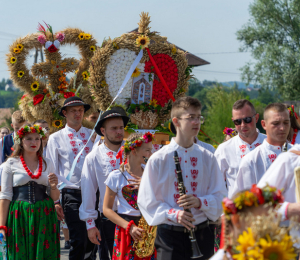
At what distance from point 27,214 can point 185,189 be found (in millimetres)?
2379

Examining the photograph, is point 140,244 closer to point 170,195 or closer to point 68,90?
point 170,195

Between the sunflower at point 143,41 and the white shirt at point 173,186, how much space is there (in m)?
2.78

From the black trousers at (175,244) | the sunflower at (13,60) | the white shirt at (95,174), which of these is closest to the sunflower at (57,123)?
the sunflower at (13,60)

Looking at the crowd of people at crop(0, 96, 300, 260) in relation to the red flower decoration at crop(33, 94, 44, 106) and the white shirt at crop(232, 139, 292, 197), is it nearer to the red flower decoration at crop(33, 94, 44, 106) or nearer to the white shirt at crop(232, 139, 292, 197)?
the white shirt at crop(232, 139, 292, 197)

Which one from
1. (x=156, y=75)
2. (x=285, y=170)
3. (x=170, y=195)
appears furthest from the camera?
(x=156, y=75)

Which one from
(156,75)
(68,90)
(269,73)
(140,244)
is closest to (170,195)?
(140,244)

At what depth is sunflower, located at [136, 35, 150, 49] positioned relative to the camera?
6424mm

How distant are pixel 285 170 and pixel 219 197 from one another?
0.73 metres

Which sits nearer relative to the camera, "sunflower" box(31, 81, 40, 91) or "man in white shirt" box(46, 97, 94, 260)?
"man in white shirt" box(46, 97, 94, 260)

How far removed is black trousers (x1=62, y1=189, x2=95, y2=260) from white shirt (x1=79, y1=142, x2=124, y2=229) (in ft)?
2.28

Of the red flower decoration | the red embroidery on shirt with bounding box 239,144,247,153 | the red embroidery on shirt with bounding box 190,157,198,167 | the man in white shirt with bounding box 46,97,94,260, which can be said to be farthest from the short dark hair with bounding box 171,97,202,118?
the red flower decoration

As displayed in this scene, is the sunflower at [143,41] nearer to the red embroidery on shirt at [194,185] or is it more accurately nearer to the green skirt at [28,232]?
the green skirt at [28,232]

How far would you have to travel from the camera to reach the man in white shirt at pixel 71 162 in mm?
5816

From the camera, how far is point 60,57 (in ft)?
28.6
